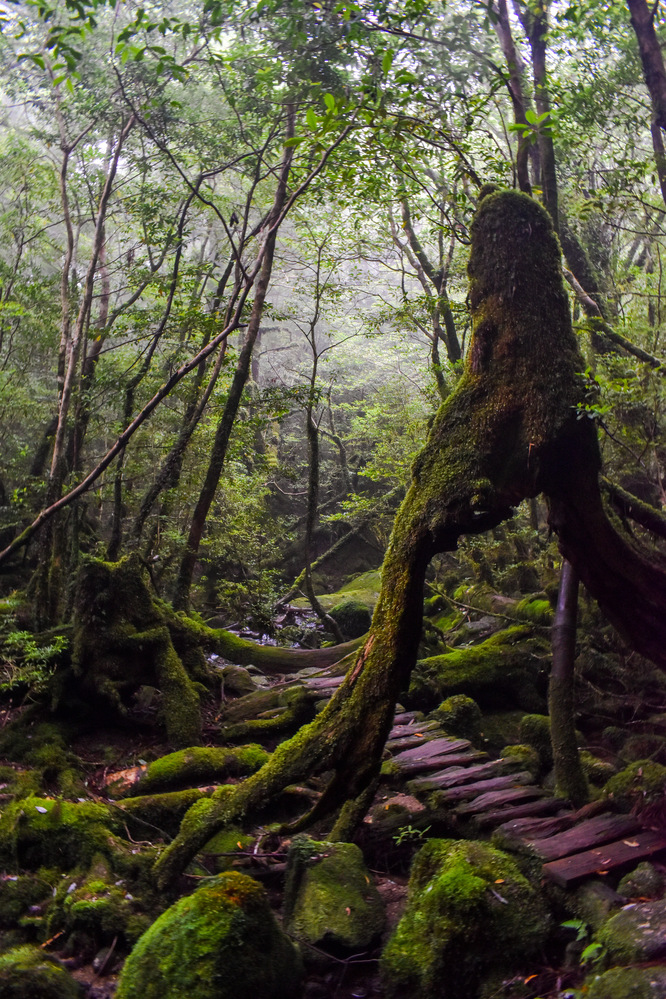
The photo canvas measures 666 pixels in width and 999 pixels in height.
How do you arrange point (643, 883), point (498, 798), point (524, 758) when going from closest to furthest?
point (643, 883)
point (498, 798)
point (524, 758)

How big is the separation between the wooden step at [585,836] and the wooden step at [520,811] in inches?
18.0

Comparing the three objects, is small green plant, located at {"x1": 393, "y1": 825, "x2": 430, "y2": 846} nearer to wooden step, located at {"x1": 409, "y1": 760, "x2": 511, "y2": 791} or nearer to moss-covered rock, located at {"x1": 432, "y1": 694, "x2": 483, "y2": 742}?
wooden step, located at {"x1": 409, "y1": 760, "x2": 511, "y2": 791}

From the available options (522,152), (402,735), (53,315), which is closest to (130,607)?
(402,735)

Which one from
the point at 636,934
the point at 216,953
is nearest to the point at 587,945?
the point at 636,934

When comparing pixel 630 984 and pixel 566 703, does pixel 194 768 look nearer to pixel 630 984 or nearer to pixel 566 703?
pixel 566 703

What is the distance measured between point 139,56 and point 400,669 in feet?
17.4

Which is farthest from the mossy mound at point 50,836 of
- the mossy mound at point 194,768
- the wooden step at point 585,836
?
the wooden step at point 585,836

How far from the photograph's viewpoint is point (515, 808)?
5.75 meters

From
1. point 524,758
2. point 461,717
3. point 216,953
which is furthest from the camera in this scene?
point 461,717

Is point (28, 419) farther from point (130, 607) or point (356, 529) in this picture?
point (130, 607)

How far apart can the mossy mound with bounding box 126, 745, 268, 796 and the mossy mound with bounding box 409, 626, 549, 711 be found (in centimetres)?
265

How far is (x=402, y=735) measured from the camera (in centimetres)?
780

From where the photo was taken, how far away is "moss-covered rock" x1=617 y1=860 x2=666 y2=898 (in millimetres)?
4244

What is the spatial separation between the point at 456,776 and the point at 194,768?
2914 millimetres
